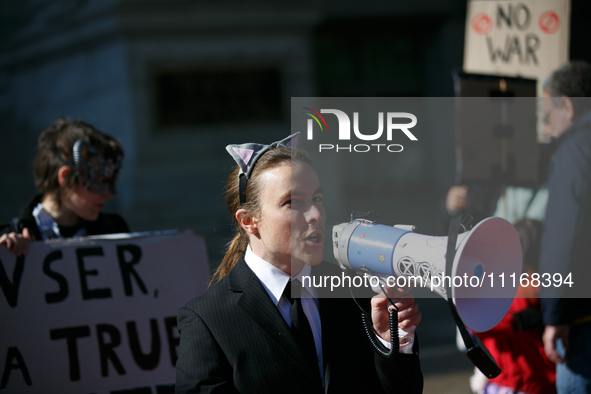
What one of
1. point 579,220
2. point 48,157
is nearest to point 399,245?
point 579,220

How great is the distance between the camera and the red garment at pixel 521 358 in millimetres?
2865

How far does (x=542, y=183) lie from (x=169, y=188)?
7.11 m

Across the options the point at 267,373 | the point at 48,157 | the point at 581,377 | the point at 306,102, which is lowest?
the point at 581,377

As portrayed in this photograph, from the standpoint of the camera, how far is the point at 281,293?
173cm

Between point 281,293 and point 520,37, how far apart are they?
348 centimetres

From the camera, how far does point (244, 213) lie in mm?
1776

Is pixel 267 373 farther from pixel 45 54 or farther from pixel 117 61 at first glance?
pixel 45 54

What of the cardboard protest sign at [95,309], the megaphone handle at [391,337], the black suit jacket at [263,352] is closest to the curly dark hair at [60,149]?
the cardboard protest sign at [95,309]

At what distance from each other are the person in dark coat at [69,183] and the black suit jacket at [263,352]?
1360mm

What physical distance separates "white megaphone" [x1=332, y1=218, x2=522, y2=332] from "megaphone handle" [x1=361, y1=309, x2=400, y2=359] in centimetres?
13

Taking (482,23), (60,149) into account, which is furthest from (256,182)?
(482,23)

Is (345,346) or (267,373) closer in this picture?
(267,373)

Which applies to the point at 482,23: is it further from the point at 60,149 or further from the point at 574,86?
the point at 60,149

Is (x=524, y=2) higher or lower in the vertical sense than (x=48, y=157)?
higher
